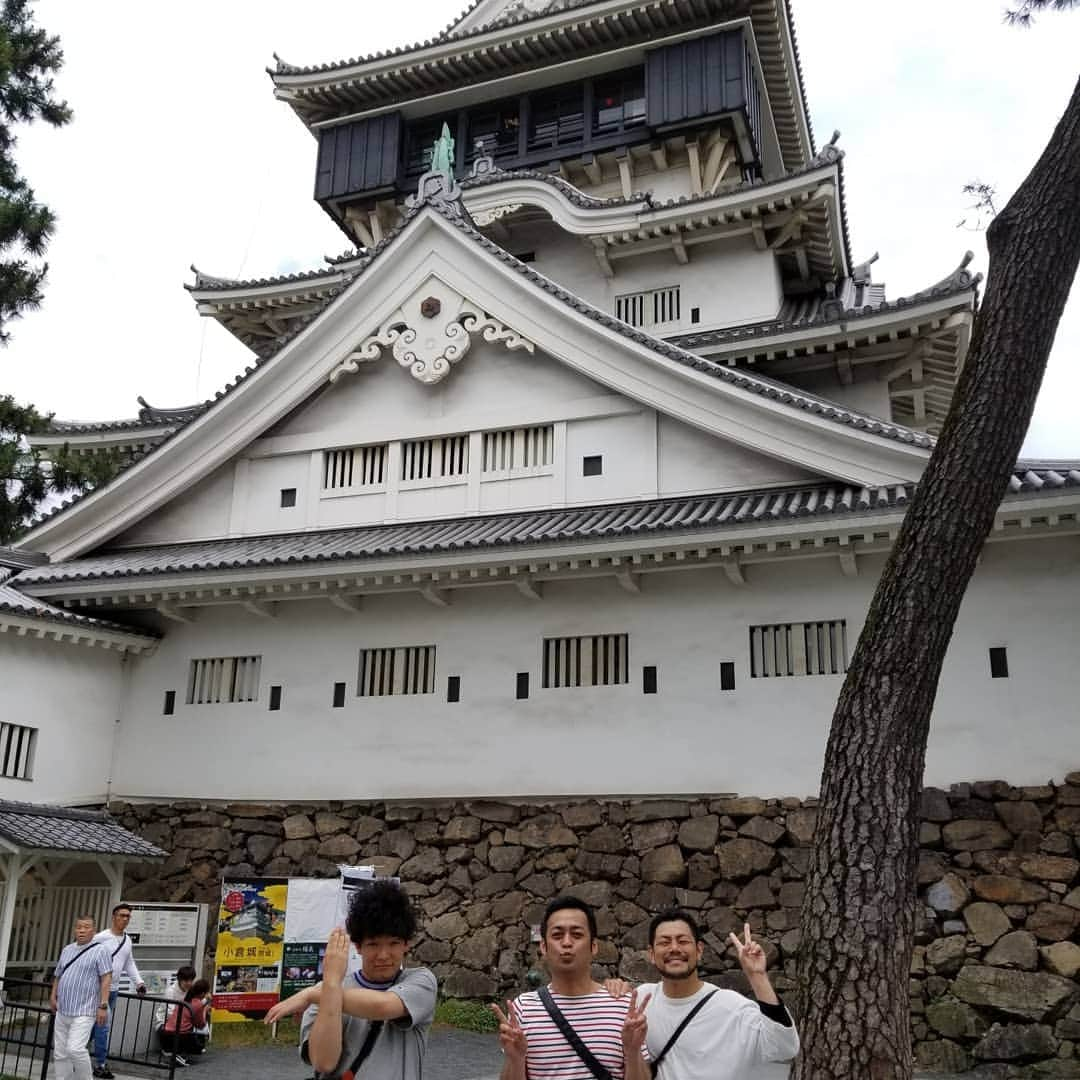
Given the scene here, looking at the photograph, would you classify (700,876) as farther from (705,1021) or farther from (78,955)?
(705,1021)

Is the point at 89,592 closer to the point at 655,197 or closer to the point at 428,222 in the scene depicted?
the point at 428,222

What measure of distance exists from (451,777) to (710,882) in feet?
9.48

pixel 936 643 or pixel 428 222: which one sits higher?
pixel 428 222

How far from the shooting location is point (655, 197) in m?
18.3

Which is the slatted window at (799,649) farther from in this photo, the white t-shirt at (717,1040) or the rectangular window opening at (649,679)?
the white t-shirt at (717,1040)

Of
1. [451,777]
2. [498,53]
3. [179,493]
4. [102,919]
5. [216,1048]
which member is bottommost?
[216,1048]

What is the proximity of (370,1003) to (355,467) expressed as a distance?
35.7ft

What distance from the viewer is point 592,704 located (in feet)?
37.3

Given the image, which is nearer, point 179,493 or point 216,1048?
point 216,1048

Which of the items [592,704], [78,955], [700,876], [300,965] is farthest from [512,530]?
[78,955]

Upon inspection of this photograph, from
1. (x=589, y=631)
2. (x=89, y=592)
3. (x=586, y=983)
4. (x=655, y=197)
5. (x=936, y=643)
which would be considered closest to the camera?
(x=586, y=983)

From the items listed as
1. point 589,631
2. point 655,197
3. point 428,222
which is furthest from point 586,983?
point 655,197

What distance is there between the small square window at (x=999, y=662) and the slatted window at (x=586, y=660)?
11.3 feet

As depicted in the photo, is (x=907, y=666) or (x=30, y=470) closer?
(x=907, y=666)
